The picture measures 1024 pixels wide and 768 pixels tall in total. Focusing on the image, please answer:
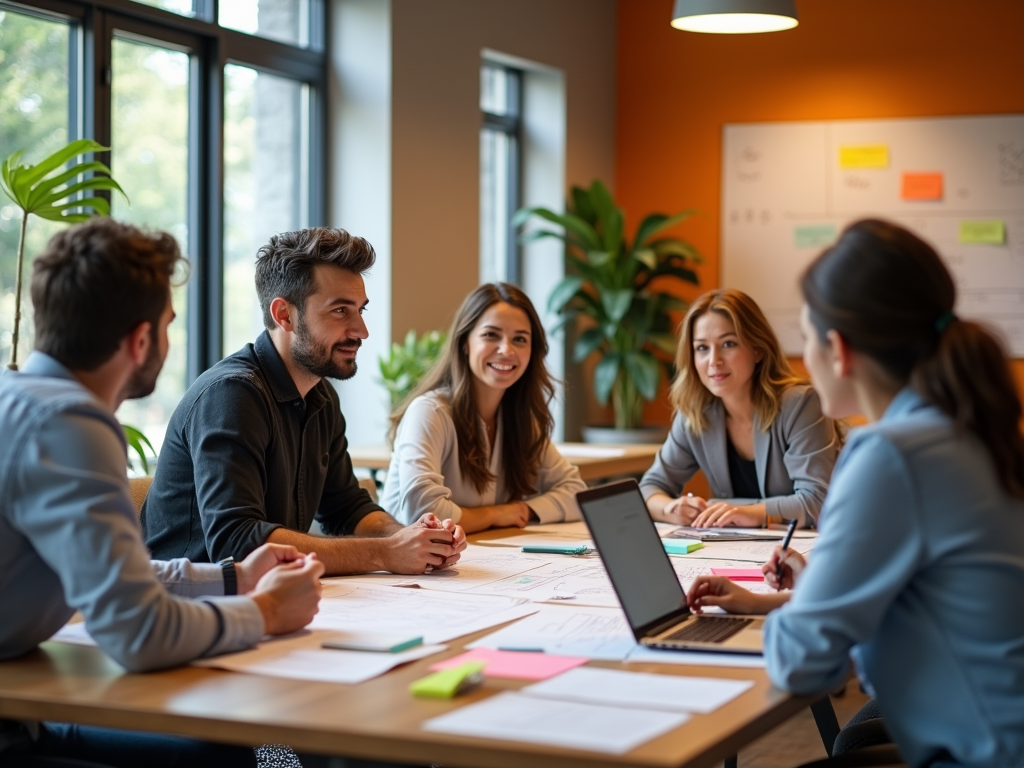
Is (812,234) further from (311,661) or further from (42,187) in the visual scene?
(311,661)

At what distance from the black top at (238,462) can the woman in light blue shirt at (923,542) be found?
108cm

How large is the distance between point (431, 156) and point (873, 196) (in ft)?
7.65

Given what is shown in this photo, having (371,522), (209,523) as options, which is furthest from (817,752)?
(209,523)

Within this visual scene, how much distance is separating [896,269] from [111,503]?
0.99 metres

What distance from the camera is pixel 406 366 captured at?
4.71 meters

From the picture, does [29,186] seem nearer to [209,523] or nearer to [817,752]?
[209,523]

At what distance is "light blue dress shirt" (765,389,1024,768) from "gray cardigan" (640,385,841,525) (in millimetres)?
1631

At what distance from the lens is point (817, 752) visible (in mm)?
3711

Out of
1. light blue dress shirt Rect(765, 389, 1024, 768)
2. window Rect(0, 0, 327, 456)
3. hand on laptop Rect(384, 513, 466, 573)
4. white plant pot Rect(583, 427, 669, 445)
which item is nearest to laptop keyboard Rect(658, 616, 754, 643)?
light blue dress shirt Rect(765, 389, 1024, 768)

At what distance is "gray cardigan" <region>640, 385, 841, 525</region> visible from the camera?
319 centimetres

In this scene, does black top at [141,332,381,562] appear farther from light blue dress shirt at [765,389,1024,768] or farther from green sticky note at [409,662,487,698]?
light blue dress shirt at [765,389,1024,768]

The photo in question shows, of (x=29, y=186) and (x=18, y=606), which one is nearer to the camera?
(x=18, y=606)

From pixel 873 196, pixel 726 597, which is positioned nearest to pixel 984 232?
pixel 873 196

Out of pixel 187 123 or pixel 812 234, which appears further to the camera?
pixel 812 234
